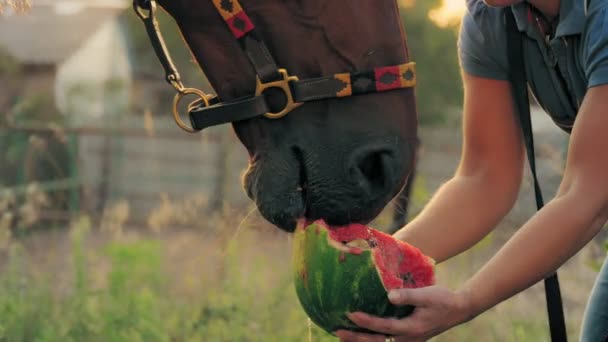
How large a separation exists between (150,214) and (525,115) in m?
4.49

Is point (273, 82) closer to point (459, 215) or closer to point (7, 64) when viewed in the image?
point (459, 215)

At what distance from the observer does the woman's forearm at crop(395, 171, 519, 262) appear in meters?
2.78

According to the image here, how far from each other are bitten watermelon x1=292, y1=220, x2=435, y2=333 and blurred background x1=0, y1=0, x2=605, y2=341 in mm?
293

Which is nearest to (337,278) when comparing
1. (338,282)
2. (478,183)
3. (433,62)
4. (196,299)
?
(338,282)

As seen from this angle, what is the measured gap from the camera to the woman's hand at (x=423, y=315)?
7.32 feet

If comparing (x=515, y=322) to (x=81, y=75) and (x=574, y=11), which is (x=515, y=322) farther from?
(x=81, y=75)

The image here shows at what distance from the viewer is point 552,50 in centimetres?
256

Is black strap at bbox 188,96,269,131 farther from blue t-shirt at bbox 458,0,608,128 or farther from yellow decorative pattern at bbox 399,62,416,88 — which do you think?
blue t-shirt at bbox 458,0,608,128

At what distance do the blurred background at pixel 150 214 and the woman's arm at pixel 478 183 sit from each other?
500 millimetres

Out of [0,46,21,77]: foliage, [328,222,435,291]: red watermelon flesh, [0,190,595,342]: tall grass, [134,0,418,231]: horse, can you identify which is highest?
[0,46,21,77]: foliage

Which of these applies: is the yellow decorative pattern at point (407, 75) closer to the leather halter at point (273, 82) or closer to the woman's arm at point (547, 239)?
the leather halter at point (273, 82)

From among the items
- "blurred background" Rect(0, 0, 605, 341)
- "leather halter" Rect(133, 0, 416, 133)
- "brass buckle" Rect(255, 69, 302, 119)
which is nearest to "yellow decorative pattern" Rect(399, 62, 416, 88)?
"leather halter" Rect(133, 0, 416, 133)

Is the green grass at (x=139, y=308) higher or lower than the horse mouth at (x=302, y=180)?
lower

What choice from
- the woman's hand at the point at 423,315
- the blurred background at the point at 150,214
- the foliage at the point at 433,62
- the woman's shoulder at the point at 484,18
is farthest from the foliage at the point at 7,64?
the woman's hand at the point at 423,315
